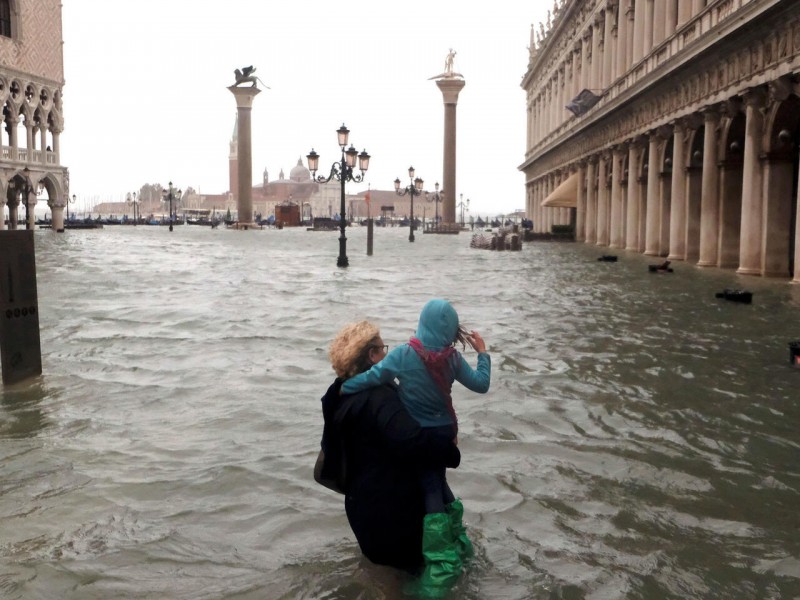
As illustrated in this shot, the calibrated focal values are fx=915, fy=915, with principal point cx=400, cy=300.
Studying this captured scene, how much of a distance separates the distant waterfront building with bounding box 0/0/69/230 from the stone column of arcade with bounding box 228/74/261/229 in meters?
23.5

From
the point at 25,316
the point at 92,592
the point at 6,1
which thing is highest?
the point at 6,1

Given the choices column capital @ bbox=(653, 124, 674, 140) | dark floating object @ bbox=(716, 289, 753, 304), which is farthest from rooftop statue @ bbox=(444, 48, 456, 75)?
dark floating object @ bbox=(716, 289, 753, 304)

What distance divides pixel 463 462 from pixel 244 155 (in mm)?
73500

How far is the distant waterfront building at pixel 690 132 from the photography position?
18094 millimetres

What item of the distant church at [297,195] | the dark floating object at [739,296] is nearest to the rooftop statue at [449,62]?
the dark floating object at [739,296]

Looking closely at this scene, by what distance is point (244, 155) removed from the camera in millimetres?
76938

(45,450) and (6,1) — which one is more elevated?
(6,1)

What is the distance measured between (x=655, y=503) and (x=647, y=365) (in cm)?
409

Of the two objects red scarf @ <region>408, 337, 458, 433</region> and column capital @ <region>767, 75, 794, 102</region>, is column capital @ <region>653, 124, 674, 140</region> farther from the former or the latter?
red scarf @ <region>408, 337, 458, 433</region>

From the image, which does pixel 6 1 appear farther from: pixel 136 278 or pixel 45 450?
pixel 45 450

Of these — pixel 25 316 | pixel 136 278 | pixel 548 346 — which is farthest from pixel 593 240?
pixel 25 316

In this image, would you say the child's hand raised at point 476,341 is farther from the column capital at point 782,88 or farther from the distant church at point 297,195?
the distant church at point 297,195

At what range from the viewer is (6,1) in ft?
150

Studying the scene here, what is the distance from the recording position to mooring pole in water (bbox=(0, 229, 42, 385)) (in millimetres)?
7914
